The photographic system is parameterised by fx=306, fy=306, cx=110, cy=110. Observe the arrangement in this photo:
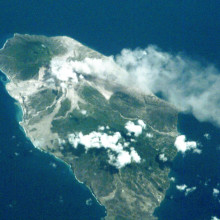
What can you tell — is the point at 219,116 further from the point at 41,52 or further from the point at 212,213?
the point at 41,52

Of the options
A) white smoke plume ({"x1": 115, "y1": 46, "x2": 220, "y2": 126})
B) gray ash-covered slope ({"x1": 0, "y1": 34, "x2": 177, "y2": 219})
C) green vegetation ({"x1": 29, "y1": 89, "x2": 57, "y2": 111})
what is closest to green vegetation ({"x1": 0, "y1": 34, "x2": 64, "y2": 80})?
gray ash-covered slope ({"x1": 0, "y1": 34, "x2": 177, "y2": 219})

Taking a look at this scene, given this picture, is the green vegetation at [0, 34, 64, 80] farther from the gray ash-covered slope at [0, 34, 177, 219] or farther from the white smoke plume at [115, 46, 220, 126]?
the white smoke plume at [115, 46, 220, 126]

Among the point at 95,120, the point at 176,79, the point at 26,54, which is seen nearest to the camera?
the point at 95,120

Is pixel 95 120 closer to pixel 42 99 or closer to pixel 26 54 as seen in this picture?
pixel 42 99

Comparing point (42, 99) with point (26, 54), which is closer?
point (42, 99)

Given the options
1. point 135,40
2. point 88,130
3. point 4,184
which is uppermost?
point 135,40

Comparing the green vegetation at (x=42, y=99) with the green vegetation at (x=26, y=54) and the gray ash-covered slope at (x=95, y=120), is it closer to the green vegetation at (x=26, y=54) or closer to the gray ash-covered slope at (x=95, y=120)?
the gray ash-covered slope at (x=95, y=120)

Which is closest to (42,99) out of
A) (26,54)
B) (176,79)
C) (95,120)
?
(95,120)

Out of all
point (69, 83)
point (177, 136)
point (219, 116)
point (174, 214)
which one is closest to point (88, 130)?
point (69, 83)
